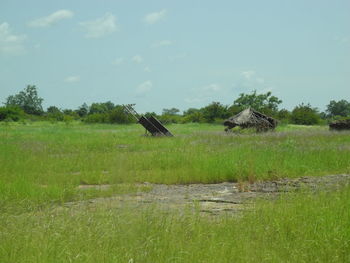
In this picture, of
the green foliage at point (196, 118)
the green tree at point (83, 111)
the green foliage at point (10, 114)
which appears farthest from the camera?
the green tree at point (83, 111)

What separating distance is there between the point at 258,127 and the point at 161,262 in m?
25.9

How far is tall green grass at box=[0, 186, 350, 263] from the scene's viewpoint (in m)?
3.86

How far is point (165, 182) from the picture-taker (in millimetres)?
10320

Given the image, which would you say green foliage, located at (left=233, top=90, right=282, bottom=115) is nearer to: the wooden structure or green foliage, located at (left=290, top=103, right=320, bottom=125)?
green foliage, located at (left=290, top=103, right=320, bottom=125)

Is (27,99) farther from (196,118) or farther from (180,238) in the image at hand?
(180,238)

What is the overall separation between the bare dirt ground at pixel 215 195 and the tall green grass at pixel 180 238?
1297mm

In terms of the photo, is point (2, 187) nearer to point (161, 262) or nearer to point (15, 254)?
point (15, 254)

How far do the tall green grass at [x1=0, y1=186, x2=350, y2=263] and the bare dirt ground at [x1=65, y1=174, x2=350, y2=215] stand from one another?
1.30 metres

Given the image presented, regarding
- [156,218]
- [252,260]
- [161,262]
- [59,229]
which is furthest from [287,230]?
[59,229]

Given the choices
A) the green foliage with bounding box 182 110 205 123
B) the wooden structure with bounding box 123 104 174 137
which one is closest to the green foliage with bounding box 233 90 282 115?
the green foliage with bounding box 182 110 205 123

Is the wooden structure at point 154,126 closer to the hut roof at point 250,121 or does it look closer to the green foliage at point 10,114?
the hut roof at point 250,121

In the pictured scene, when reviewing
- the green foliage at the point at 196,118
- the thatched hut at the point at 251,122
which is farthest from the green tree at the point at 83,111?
the thatched hut at the point at 251,122

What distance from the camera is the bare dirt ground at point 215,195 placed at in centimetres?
686

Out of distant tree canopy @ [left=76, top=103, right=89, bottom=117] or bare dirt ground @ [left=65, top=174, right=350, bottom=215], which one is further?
distant tree canopy @ [left=76, top=103, right=89, bottom=117]
